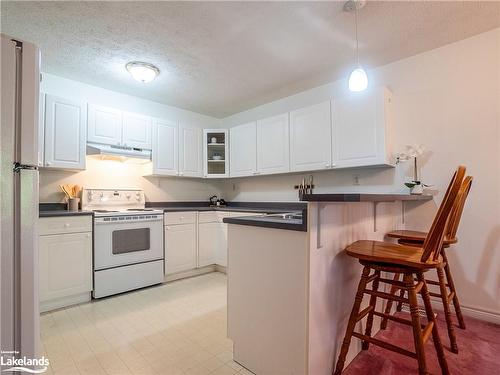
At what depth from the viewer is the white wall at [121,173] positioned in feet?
9.68

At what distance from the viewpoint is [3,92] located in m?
0.98

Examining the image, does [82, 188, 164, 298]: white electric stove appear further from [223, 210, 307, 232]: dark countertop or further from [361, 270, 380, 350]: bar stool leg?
[361, 270, 380, 350]: bar stool leg

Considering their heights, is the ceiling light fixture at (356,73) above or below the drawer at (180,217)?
above

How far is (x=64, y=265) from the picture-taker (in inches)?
→ 98.0

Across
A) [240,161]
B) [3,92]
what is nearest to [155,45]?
[3,92]

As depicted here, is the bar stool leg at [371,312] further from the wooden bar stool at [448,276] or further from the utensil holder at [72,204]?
the utensil holder at [72,204]

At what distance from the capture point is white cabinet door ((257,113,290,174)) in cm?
338

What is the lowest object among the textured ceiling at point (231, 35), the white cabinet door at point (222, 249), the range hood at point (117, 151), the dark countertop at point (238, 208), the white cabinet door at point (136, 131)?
the white cabinet door at point (222, 249)

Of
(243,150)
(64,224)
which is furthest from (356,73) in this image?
A: (64,224)

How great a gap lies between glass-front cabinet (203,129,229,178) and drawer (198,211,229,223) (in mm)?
703

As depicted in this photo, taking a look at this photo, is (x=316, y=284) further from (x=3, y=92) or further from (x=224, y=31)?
(x=224, y=31)

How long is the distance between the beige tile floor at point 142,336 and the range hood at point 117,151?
1604 mm

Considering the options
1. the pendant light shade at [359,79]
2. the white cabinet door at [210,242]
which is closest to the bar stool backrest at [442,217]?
the pendant light shade at [359,79]

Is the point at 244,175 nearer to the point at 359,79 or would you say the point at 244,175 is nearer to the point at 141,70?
the point at 141,70
